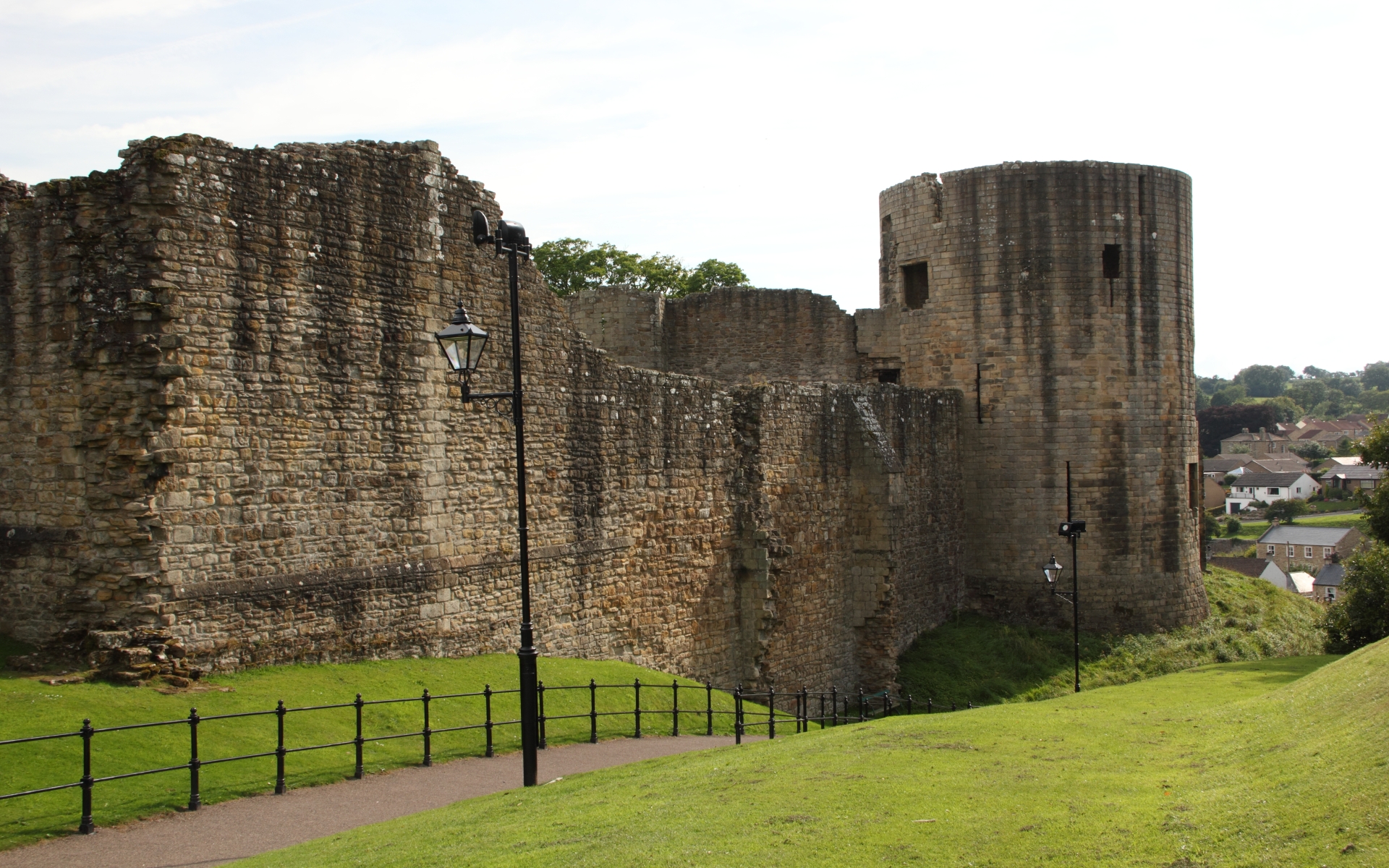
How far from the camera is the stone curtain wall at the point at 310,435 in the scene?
11.2 metres

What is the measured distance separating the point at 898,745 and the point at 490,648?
531cm

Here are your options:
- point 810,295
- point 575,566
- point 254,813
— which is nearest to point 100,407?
point 254,813

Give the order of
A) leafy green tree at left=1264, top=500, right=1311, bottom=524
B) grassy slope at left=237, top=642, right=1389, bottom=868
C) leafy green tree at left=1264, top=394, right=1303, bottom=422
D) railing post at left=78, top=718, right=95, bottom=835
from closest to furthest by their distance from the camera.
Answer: grassy slope at left=237, top=642, right=1389, bottom=868 → railing post at left=78, top=718, right=95, bottom=835 → leafy green tree at left=1264, top=500, right=1311, bottom=524 → leafy green tree at left=1264, top=394, right=1303, bottom=422

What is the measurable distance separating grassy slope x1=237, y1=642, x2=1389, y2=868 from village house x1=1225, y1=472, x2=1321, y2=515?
320ft

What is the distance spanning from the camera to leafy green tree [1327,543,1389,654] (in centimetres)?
2211

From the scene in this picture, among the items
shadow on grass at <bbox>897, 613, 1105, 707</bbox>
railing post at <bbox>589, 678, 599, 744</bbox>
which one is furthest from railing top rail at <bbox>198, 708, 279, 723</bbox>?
shadow on grass at <bbox>897, 613, 1105, 707</bbox>

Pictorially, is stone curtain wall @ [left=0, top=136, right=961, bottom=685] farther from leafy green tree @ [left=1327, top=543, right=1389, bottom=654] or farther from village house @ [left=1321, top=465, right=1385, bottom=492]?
village house @ [left=1321, top=465, right=1385, bottom=492]

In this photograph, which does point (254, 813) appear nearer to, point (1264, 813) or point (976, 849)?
point (976, 849)

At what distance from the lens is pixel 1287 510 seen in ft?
301

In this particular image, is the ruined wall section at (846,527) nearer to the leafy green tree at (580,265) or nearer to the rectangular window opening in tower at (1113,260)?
the rectangular window opening in tower at (1113,260)

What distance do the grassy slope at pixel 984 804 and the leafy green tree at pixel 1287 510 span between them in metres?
87.6


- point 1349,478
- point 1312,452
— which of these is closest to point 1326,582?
point 1349,478

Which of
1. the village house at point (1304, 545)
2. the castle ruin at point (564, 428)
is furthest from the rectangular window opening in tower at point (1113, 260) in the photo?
the village house at point (1304, 545)

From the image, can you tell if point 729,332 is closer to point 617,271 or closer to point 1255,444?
point 617,271
